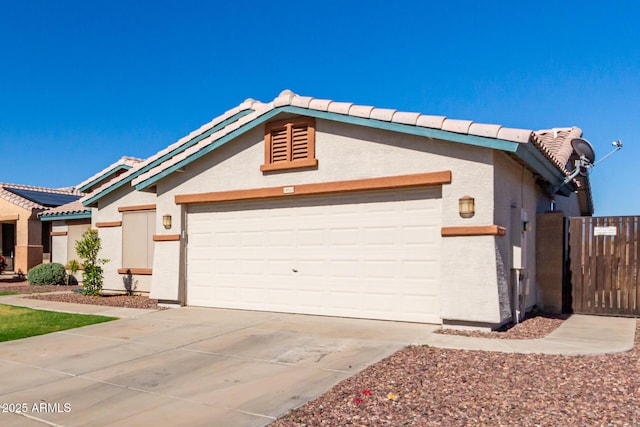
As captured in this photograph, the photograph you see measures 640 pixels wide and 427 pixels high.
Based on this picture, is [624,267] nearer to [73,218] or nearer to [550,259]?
[550,259]

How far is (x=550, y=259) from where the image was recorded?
11391 millimetres

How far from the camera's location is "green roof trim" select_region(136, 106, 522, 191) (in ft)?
27.1

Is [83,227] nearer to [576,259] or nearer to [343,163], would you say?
[343,163]

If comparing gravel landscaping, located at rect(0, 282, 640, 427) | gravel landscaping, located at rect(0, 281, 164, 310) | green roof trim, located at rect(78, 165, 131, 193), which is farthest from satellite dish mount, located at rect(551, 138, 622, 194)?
green roof trim, located at rect(78, 165, 131, 193)

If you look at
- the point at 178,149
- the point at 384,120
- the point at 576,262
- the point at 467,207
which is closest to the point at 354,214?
the point at 384,120

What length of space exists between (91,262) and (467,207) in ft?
37.7

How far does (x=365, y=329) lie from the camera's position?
875 centimetres

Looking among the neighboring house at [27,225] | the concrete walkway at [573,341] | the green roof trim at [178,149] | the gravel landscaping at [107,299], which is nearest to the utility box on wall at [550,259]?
the concrete walkway at [573,341]

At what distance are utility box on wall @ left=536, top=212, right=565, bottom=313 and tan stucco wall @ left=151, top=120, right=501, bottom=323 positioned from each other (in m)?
3.89

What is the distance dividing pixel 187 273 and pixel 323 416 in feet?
26.1

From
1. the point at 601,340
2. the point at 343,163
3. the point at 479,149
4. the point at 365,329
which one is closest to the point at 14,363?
the point at 365,329

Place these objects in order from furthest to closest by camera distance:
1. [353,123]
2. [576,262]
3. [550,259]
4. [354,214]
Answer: [550,259] < [576,262] < [354,214] < [353,123]

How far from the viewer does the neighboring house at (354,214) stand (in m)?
8.53

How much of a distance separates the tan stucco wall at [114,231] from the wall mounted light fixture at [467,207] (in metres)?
9.87
